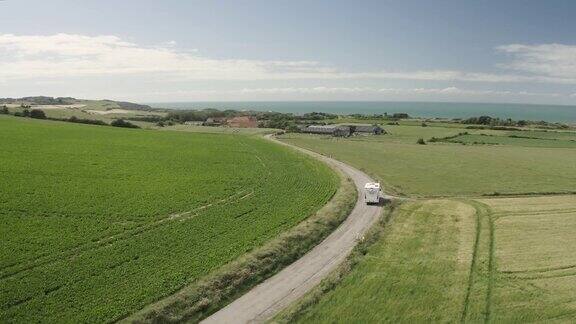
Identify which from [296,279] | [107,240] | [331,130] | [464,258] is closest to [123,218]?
[107,240]

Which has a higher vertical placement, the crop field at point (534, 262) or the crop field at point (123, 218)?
the crop field at point (123, 218)

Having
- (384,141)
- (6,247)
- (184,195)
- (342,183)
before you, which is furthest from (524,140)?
(6,247)

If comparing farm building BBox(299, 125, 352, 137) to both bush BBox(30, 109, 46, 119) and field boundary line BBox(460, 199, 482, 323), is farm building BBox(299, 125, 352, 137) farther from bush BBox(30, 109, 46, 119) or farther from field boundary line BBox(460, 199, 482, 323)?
field boundary line BBox(460, 199, 482, 323)

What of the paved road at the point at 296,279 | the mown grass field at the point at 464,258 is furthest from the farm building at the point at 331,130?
the paved road at the point at 296,279

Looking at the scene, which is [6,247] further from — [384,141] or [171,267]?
[384,141]

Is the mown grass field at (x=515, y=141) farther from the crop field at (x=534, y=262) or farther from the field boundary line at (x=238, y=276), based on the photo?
the field boundary line at (x=238, y=276)

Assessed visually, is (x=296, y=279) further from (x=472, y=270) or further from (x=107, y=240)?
(x=107, y=240)

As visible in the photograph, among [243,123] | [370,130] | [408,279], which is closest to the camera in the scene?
[408,279]
